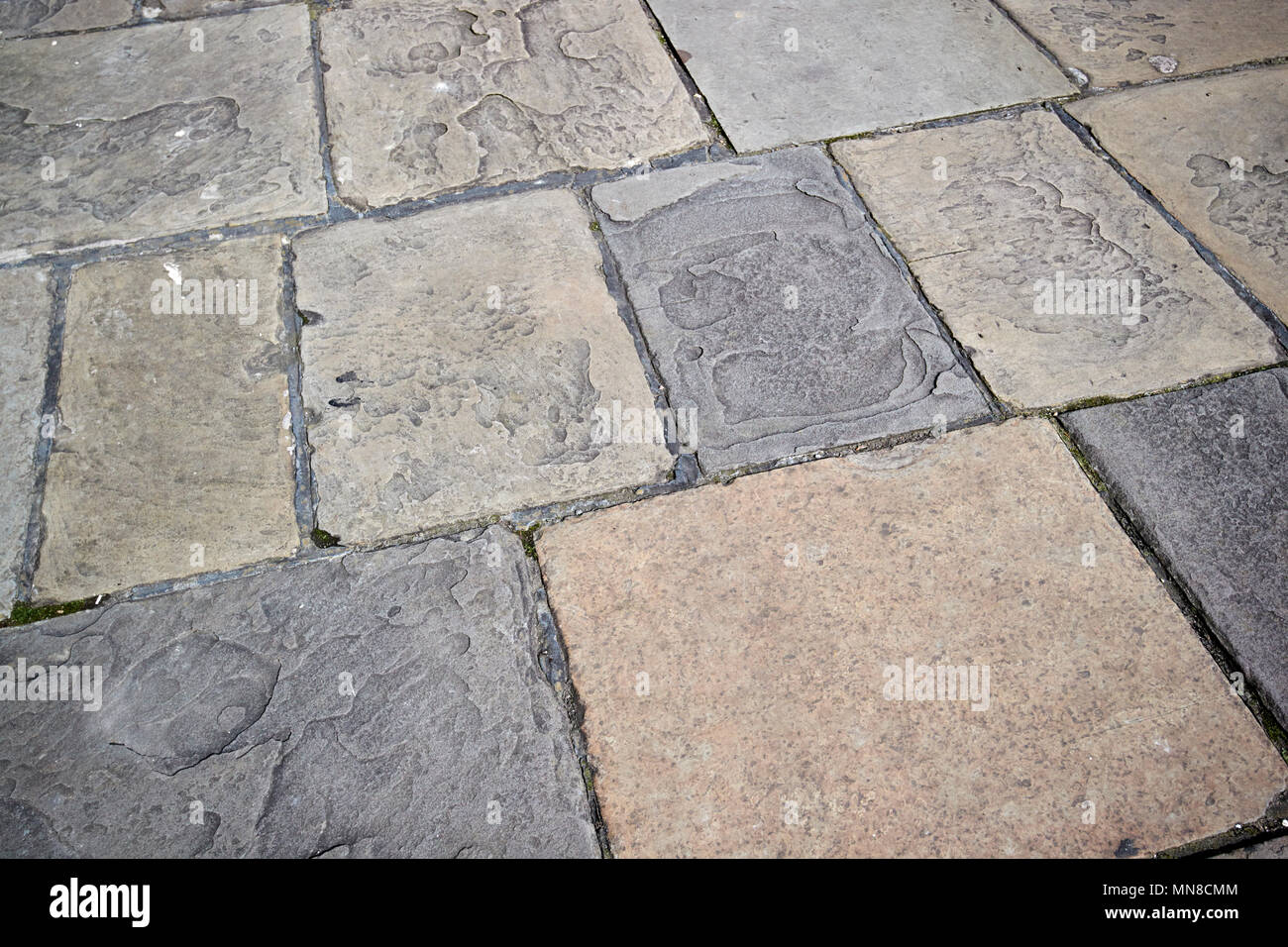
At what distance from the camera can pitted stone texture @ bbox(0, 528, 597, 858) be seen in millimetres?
1435

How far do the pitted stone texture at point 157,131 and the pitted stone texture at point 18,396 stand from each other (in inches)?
6.5

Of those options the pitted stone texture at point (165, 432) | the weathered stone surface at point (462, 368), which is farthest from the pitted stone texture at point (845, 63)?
the pitted stone texture at point (165, 432)

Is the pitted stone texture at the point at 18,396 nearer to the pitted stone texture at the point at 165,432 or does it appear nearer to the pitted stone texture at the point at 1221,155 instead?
the pitted stone texture at the point at 165,432

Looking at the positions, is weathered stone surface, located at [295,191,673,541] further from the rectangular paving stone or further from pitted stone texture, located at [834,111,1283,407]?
pitted stone texture, located at [834,111,1283,407]

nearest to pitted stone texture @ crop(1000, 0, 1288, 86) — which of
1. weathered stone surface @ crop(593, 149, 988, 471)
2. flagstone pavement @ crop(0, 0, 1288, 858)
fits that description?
flagstone pavement @ crop(0, 0, 1288, 858)

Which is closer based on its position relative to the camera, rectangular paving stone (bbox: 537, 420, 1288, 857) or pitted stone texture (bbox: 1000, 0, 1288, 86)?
rectangular paving stone (bbox: 537, 420, 1288, 857)

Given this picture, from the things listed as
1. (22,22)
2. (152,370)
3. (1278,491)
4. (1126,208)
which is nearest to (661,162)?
(1126,208)

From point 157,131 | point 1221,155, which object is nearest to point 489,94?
point 157,131

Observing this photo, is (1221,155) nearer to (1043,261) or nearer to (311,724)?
(1043,261)

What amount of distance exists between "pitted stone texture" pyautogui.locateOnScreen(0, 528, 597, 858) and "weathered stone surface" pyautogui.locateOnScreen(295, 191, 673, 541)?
0.58 feet

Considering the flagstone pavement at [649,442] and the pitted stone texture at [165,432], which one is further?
the pitted stone texture at [165,432]

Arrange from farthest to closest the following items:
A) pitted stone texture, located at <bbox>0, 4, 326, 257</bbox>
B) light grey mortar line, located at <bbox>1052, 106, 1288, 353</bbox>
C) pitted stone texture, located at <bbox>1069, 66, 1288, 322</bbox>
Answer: pitted stone texture, located at <bbox>0, 4, 326, 257</bbox> < pitted stone texture, located at <bbox>1069, 66, 1288, 322</bbox> < light grey mortar line, located at <bbox>1052, 106, 1288, 353</bbox>

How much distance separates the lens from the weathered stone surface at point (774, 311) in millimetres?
1933

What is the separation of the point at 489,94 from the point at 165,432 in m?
1.41
